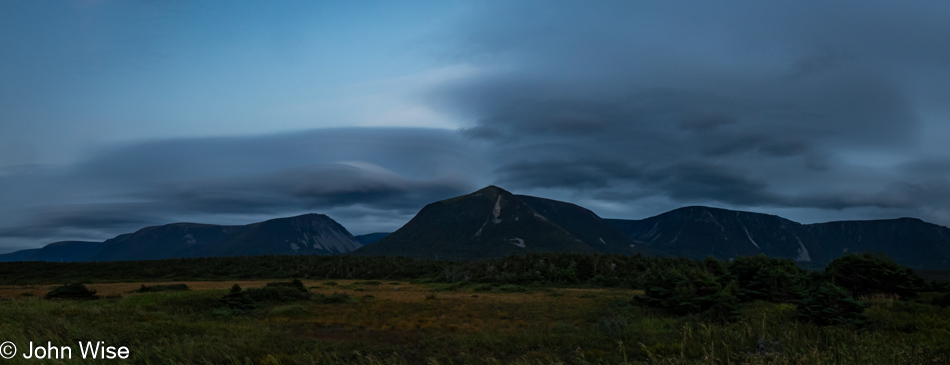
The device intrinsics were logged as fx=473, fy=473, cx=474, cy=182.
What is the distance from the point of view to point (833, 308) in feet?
49.3

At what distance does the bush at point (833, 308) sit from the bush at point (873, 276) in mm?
10369

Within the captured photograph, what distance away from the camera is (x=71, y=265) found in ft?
282

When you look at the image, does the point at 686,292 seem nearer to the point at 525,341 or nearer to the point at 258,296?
the point at 525,341

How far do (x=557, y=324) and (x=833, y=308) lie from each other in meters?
10.3

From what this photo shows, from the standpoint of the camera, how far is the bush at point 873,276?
23.6 meters

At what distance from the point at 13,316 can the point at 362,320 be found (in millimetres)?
15050

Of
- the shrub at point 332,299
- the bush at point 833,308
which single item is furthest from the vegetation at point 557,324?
the shrub at point 332,299

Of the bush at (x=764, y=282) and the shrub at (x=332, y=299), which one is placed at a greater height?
the bush at (x=764, y=282)

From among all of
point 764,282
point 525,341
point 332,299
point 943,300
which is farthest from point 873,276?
point 332,299

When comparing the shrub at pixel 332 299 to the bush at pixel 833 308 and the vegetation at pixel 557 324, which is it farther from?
the bush at pixel 833 308

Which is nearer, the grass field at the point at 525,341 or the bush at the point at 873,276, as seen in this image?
the grass field at the point at 525,341

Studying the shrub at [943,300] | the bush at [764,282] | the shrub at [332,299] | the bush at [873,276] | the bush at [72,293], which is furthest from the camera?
the shrub at [332,299]

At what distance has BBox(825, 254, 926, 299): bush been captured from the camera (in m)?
23.6

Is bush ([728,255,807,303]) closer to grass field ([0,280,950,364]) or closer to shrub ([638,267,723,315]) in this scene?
shrub ([638,267,723,315])
